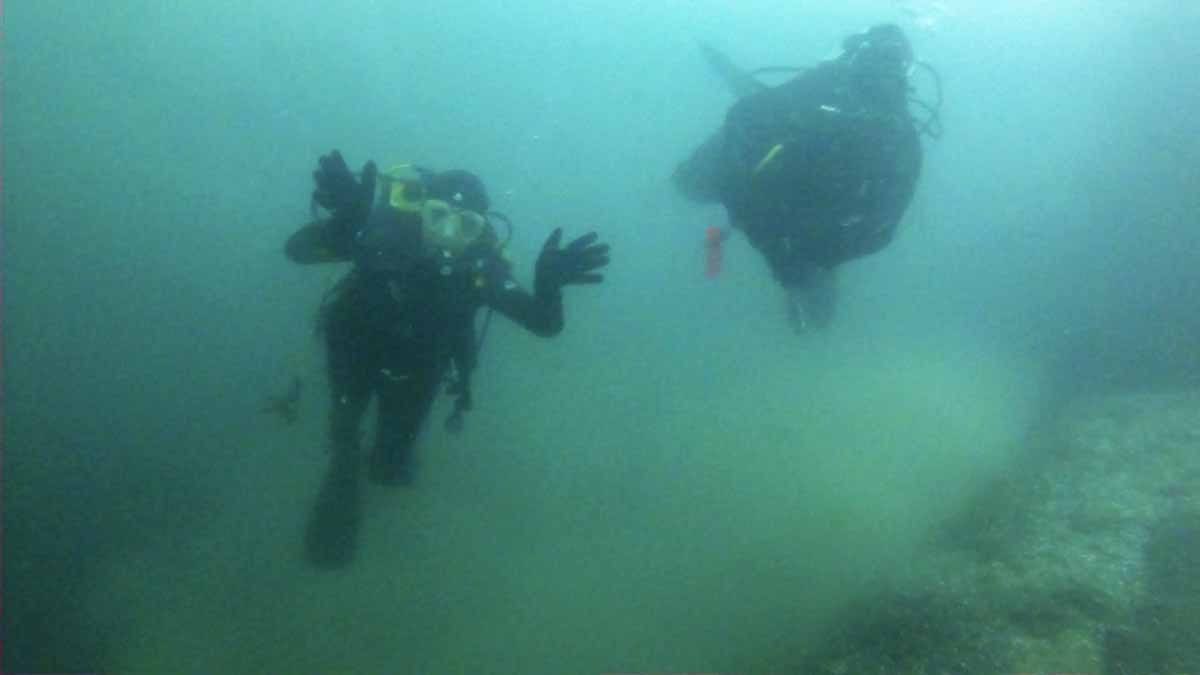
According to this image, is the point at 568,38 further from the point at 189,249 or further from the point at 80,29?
the point at 189,249

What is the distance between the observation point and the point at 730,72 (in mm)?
5953

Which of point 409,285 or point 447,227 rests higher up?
point 447,227

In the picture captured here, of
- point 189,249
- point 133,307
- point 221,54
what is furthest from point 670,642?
point 221,54

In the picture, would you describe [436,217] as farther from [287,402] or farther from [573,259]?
[287,402]

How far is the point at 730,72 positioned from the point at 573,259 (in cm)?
290

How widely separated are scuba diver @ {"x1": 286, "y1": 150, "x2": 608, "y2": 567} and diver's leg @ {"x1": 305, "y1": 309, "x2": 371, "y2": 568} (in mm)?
17

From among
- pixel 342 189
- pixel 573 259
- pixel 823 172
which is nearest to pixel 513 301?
pixel 573 259

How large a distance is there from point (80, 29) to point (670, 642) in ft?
58.4

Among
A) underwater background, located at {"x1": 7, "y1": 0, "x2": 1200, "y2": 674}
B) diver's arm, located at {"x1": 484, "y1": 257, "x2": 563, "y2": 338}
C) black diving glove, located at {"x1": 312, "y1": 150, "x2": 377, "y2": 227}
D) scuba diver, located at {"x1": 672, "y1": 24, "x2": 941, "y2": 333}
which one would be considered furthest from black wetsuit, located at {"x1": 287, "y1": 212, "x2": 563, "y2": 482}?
underwater background, located at {"x1": 7, "y1": 0, "x2": 1200, "y2": 674}

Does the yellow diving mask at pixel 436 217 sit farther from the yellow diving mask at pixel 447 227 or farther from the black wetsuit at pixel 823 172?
the black wetsuit at pixel 823 172

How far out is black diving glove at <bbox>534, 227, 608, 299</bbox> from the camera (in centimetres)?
380

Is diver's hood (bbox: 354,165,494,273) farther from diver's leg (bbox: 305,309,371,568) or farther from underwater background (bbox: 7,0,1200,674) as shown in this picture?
underwater background (bbox: 7,0,1200,674)

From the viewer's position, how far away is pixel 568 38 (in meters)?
31.0

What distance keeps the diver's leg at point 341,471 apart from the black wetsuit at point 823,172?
2.69m
